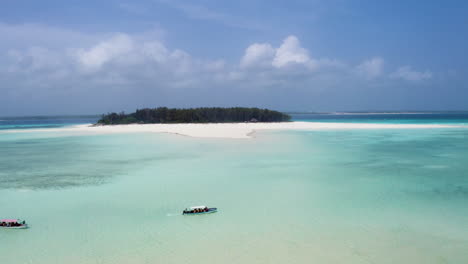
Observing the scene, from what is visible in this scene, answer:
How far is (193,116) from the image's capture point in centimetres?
6206

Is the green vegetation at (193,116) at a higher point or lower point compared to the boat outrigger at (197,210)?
higher

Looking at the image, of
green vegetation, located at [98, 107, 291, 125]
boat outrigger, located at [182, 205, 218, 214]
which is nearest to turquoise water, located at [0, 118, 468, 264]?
boat outrigger, located at [182, 205, 218, 214]

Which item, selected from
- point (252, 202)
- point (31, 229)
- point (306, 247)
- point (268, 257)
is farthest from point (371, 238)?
point (31, 229)

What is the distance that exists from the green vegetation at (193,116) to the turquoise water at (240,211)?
145 feet

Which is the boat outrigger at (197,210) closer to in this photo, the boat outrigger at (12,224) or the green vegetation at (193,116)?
the boat outrigger at (12,224)

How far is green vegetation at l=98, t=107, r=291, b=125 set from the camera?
61656 mm

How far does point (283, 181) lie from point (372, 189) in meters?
2.95

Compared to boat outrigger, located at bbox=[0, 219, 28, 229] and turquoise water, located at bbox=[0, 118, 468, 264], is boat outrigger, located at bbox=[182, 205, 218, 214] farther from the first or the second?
boat outrigger, located at bbox=[0, 219, 28, 229]

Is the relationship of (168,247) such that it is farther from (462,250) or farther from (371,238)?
(462,250)

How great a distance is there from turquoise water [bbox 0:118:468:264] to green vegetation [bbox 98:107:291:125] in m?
44.2

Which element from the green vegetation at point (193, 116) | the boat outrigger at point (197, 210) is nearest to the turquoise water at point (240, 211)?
the boat outrigger at point (197, 210)

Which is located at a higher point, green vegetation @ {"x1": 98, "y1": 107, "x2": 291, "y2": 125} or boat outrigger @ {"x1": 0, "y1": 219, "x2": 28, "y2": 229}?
green vegetation @ {"x1": 98, "y1": 107, "x2": 291, "y2": 125}

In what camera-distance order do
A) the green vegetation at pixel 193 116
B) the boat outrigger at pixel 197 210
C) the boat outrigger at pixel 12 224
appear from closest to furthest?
the boat outrigger at pixel 12 224 < the boat outrigger at pixel 197 210 < the green vegetation at pixel 193 116

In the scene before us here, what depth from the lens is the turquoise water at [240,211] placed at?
6.91m
